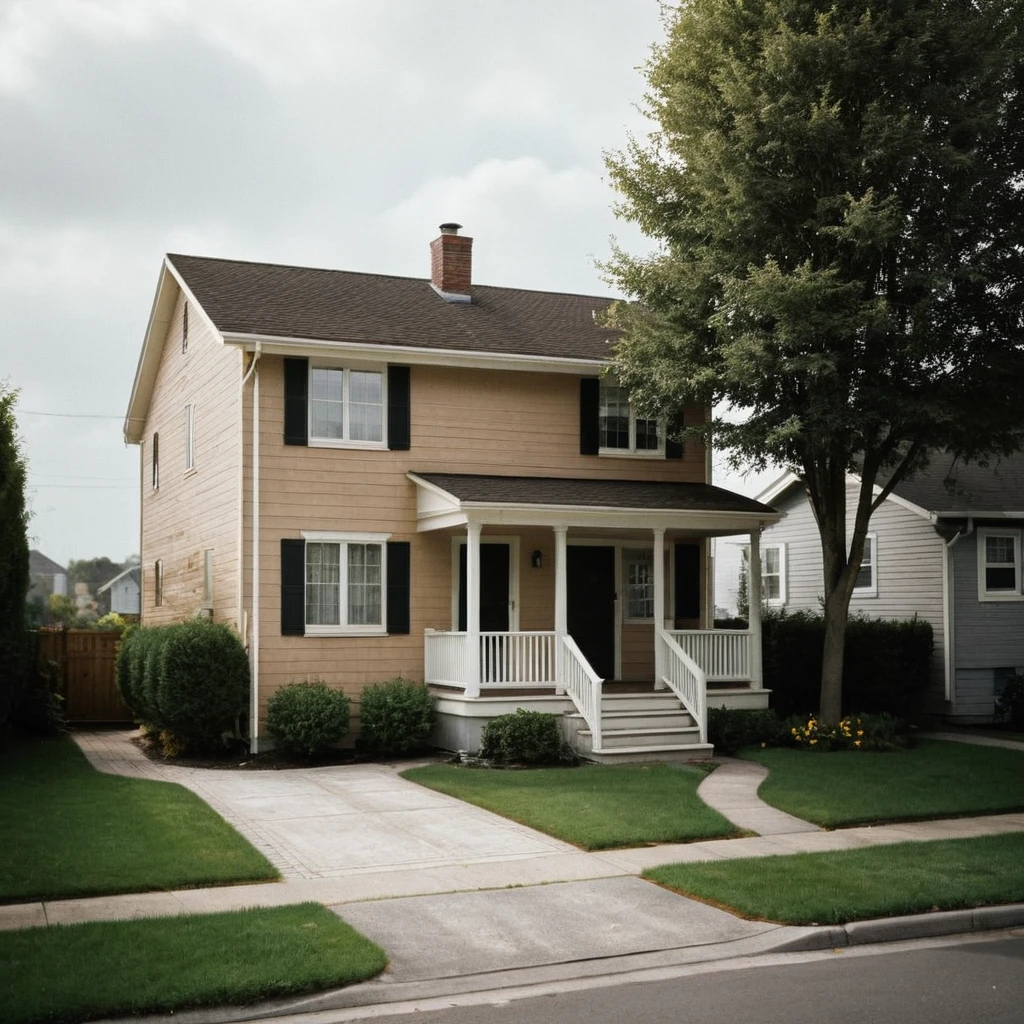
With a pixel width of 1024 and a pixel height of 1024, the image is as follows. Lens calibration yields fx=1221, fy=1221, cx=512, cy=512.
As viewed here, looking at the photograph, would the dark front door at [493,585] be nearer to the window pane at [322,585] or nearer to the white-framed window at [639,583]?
the window pane at [322,585]

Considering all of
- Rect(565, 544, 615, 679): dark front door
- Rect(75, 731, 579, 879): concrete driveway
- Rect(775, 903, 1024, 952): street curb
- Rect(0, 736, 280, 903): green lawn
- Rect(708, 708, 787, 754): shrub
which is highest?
Rect(565, 544, 615, 679): dark front door

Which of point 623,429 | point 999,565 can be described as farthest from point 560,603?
point 999,565

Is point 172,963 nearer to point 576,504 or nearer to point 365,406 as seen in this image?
point 576,504

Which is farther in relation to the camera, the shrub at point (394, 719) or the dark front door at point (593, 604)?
the dark front door at point (593, 604)

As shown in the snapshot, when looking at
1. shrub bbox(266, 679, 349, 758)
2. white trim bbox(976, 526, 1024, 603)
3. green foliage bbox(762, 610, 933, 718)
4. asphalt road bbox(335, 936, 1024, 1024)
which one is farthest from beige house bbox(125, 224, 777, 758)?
asphalt road bbox(335, 936, 1024, 1024)

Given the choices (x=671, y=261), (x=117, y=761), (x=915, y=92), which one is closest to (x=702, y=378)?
(x=671, y=261)

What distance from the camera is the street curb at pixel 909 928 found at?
8.47 m

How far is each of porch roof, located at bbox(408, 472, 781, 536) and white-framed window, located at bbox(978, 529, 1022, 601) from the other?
18.1 feet

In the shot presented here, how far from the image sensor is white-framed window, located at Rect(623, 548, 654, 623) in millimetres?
20641

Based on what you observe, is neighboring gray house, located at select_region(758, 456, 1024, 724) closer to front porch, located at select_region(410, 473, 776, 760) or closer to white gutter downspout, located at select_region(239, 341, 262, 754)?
front porch, located at select_region(410, 473, 776, 760)


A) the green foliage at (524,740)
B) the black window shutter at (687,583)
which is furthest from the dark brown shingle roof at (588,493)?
the green foliage at (524,740)

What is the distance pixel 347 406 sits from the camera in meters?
18.6

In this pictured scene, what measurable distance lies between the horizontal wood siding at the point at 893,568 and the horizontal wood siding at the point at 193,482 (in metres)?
11.2

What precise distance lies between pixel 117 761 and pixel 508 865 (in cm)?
879
